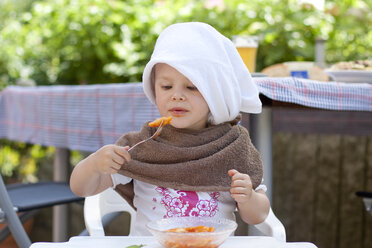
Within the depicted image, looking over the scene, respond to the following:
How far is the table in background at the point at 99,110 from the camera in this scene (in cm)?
203

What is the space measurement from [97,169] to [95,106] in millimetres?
1180

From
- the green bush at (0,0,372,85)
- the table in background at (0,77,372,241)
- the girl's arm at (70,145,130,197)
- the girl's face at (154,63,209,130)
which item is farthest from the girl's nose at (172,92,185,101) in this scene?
the green bush at (0,0,372,85)

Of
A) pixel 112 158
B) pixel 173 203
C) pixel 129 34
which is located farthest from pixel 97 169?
pixel 129 34

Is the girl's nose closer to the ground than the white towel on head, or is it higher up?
closer to the ground

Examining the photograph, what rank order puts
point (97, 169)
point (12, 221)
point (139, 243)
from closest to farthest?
point (139, 243)
point (97, 169)
point (12, 221)

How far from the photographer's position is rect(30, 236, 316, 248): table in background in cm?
118

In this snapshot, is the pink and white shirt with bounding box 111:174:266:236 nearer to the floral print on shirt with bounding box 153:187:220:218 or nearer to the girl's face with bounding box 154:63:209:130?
the floral print on shirt with bounding box 153:187:220:218

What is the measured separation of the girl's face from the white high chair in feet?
1.24

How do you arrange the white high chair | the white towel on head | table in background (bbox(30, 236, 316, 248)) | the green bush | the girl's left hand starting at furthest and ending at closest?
1. the green bush
2. the white high chair
3. the white towel on head
4. the girl's left hand
5. table in background (bbox(30, 236, 316, 248))

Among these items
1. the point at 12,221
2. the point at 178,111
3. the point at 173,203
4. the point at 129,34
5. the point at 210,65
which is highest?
the point at 129,34

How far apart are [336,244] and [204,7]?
1.87 meters

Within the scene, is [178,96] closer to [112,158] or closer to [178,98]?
[178,98]

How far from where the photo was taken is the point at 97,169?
1.49 m

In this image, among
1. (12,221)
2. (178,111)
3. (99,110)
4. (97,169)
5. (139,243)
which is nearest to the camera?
(139,243)
